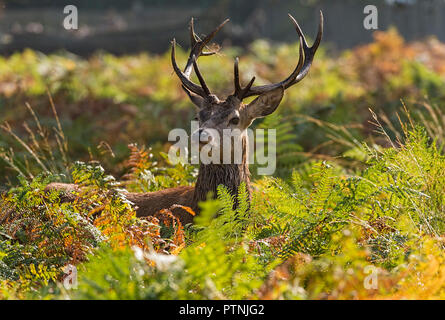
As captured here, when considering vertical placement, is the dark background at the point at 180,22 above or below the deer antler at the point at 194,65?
above

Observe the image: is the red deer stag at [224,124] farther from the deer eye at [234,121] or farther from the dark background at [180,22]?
the dark background at [180,22]

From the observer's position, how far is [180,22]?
2134 cm

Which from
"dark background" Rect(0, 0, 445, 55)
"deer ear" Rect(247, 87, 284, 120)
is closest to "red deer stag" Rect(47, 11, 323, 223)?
"deer ear" Rect(247, 87, 284, 120)

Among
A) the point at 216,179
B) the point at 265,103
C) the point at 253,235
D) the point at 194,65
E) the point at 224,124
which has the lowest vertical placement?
the point at 253,235

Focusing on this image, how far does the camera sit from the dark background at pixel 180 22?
1946 centimetres

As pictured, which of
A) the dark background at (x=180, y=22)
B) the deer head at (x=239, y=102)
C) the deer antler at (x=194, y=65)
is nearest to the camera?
the deer head at (x=239, y=102)

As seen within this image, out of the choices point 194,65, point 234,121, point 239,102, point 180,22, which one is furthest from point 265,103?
point 180,22

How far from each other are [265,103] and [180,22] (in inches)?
645

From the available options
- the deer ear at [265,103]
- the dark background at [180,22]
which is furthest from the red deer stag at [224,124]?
the dark background at [180,22]

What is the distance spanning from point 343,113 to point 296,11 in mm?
15777

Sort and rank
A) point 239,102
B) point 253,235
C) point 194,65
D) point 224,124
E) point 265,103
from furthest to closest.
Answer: point 194,65
point 265,103
point 239,102
point 224,124
point 253,235

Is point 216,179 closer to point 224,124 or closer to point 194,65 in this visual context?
point 224,124

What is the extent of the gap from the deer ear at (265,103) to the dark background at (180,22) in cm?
1405

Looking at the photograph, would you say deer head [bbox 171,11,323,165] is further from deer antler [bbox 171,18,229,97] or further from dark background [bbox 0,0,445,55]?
dark background [bbox 0,0,445,55]
